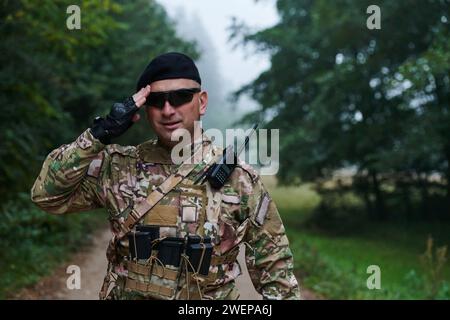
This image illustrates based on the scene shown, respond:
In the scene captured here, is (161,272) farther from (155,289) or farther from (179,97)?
(179,97)

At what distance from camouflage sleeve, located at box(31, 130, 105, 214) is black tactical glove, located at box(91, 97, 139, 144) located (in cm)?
3

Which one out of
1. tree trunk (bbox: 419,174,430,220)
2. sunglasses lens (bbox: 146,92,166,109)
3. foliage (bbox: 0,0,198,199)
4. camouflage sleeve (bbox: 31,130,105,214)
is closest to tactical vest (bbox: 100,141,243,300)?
camouflage sleeve (bbox: 31,130,105,214)

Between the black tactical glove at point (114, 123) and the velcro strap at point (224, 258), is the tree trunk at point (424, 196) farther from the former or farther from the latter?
the black tactical glove at point (114, 123)

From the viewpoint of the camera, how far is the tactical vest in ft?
7.52

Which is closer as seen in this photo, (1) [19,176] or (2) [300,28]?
(1) [19,176]

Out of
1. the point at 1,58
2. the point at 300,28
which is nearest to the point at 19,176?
the point at 1,58

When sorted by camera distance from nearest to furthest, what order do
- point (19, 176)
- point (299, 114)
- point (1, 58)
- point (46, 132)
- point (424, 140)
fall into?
point (1, 58), point (19, 176), point (46, 132), point (424, 140), point (299, 114)

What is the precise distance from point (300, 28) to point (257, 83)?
8.07 feet

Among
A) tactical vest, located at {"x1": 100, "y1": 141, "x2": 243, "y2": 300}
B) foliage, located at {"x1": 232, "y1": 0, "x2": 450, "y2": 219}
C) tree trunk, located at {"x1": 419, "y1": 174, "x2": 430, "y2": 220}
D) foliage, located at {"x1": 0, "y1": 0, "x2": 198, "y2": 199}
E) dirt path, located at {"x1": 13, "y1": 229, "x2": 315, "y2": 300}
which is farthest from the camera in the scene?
tree trunk, located at {"x1": 419, "y1": 174, "x2": 430, "y2": 220}

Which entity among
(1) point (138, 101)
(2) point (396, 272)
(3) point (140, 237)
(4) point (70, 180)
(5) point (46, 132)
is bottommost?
(2) point (396, 272)

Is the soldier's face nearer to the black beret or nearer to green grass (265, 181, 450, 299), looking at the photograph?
the black beret

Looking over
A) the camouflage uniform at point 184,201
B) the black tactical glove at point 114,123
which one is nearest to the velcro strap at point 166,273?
the camouflage uniform at point 184,201
